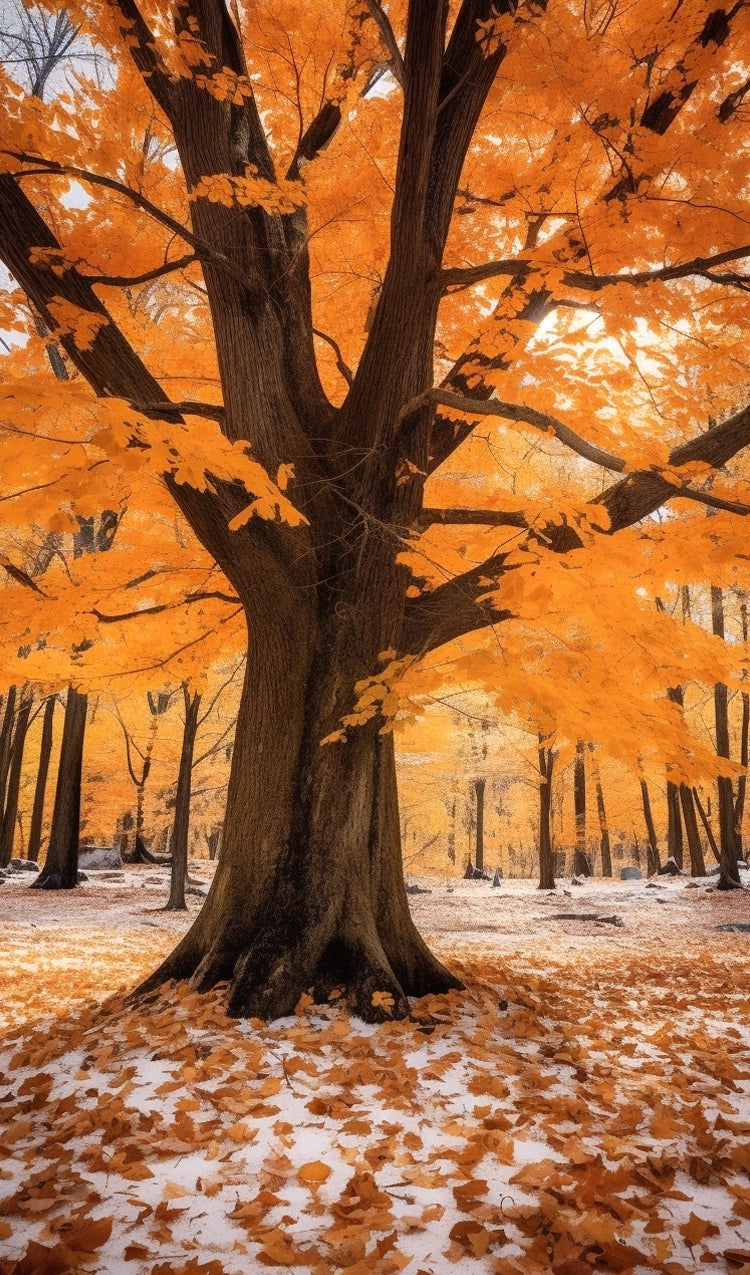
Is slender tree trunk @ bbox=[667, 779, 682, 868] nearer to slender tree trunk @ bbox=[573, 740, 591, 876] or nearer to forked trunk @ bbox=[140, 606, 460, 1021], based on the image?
slender tree trunk @ bbox=[573, 740, 591, 876]

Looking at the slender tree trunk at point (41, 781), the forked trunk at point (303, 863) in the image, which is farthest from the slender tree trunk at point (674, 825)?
the forked trunk at point (303, 863)

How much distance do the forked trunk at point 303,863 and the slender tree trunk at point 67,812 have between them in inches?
385

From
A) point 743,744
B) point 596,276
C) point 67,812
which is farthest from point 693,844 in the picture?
point 596,276

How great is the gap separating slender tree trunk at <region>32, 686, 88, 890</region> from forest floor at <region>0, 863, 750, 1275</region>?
28.4 ft

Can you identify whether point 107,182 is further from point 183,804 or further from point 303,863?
point 183,804

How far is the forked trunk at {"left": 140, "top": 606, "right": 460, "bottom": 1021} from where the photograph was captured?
3.72 meters

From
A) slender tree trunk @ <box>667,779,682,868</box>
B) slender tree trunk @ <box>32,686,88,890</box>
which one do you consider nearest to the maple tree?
slender tree trunk @ <box>32,686,88,890</box>

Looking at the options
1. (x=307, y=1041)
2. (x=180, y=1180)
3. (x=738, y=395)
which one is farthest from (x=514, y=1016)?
(x=738, y=395)

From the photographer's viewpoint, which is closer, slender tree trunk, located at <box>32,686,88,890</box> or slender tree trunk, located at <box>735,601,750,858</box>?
slender tree trunk, located at <box>32,686,88,890</box>

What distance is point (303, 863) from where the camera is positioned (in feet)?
12.8

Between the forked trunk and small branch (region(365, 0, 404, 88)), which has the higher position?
small branch (region(365, 0, 404, 88))

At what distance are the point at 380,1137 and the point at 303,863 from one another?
1.61 metres

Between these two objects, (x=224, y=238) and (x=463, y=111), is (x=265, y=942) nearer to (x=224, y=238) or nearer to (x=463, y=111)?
(x=224, y=238)

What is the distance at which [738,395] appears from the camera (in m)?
12.0
